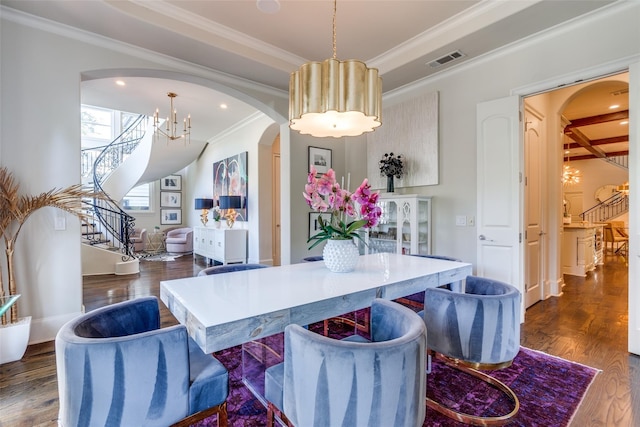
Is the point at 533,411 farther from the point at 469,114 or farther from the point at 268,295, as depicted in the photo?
the point at 469,114

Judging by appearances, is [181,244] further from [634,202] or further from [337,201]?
[634,202]

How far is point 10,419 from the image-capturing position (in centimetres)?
169

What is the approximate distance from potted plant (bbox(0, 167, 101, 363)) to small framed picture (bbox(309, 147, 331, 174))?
2700 millimetres

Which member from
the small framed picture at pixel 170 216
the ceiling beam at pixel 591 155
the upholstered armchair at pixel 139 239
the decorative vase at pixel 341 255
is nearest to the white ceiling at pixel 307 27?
the decorative vase at pixel 341 255

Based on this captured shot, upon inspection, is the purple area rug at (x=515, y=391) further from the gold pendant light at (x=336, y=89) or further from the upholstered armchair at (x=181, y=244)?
the upholstered armchair at (x=181, y=244)

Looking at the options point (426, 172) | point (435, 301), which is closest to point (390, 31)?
point (426, 172)

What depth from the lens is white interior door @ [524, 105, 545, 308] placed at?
3.47m

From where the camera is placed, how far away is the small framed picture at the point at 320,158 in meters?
4.46

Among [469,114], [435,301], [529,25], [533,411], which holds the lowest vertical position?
[533,411]

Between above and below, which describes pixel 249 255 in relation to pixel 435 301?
below

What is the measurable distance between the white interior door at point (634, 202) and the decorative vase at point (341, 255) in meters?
2.26

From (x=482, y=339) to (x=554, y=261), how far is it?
3.36 meters

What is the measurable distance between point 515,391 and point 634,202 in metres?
1.76

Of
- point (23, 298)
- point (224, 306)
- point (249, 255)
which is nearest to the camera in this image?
point (224, 306)
